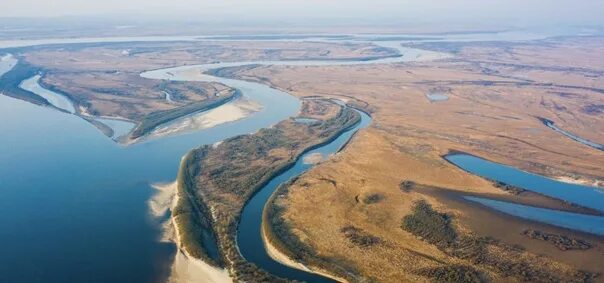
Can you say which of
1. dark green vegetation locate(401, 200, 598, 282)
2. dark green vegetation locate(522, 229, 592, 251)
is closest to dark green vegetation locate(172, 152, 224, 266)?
dark green vegetation locate(401, 200, 598, 282)

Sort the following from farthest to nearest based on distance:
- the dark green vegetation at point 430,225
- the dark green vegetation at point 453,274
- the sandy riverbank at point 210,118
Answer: the sandy riverbank at point 210,118
the dark green vegetation at point 430,225
the dark green vegetation at point 453,274

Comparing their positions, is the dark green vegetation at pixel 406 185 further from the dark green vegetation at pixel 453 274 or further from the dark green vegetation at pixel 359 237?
the dark green vegetation at pixel 453 274

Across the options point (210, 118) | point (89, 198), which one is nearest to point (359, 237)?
point (89, 198)

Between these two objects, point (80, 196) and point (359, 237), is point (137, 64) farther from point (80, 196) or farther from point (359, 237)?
point (359, 237)

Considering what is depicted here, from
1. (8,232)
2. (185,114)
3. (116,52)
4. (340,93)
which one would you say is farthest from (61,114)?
(116,52)

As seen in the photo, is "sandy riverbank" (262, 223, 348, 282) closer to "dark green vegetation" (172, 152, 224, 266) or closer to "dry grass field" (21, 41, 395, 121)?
"dark green vegetation" (172, 152, 224, 266)

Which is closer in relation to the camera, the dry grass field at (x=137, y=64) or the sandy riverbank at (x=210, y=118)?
the sandy riverbank at (x=210, y=118)

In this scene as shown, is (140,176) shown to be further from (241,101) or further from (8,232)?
(241,101)

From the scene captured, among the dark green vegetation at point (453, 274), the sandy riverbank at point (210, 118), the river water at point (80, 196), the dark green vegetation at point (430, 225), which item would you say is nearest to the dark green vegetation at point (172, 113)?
the sandy riverbank at point (210, 118)
